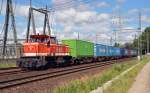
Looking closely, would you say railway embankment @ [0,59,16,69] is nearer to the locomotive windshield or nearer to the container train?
the container train

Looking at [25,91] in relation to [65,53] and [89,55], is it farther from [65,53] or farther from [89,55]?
[89,55]

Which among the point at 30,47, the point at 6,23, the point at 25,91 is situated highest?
the point at 6,23

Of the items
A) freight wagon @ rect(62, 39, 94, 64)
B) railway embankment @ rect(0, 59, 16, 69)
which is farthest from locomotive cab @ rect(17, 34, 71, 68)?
freight wagon @ rect(62, 39, 94, 64)

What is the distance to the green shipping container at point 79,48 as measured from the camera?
43375 millimetres

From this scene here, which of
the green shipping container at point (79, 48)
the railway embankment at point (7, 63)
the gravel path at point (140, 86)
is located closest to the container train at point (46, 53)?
the green shipping container at point (79, 48)

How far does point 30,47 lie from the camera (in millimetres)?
A: 31219

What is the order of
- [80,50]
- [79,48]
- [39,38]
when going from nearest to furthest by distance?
[39,38] < [79,48] < [80,50]

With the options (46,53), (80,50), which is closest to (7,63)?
(80,50)

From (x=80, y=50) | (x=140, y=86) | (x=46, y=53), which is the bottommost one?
(x=140, y=86)

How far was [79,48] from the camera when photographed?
4478 cm

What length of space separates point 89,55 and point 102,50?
10170mm

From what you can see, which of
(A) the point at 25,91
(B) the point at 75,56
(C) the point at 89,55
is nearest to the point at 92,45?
(C) the point at 89,55

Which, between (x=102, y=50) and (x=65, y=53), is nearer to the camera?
(x=65, y=53)

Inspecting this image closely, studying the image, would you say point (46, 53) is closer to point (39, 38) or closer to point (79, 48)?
point (39, 38)
